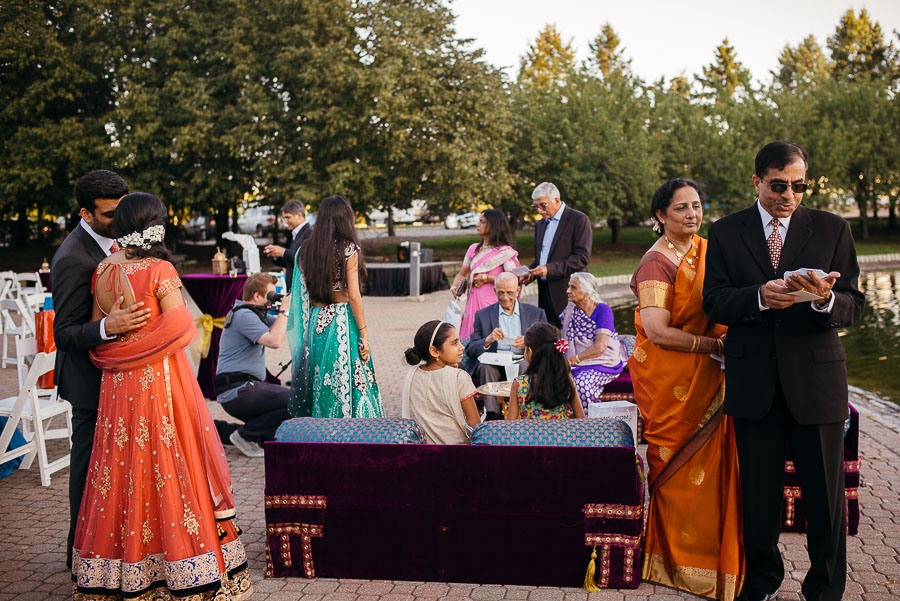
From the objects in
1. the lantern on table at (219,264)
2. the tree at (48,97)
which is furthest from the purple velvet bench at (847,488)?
the tree at (48,97)

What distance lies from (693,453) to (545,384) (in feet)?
3.33

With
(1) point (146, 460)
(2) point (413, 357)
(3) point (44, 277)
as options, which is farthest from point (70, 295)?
(3) point (44, 277)

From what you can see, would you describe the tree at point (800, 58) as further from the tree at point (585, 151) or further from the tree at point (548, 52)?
the tree at point (585, 151)

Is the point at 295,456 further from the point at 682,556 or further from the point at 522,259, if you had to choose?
the point at 522,259

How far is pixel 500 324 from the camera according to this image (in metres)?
6.34

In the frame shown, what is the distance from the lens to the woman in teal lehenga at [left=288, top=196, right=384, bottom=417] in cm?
529

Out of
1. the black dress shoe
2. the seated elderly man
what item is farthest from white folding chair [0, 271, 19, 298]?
the black dress shoe

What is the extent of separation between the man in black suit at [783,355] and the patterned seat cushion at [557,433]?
Answer: 1.89ft

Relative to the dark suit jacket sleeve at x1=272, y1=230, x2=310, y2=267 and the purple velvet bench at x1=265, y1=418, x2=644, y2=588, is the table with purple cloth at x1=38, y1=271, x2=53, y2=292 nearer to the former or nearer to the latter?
the dark suit jacket sleeve at x1=272, y1=230, x2=310, y2=267

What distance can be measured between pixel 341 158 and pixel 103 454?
2301 cm

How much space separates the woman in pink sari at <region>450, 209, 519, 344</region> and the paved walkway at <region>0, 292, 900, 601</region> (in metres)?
2.46

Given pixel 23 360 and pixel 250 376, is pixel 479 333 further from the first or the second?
pixel 23 360

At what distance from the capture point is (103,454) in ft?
11.3

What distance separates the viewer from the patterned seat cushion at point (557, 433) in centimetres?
368
